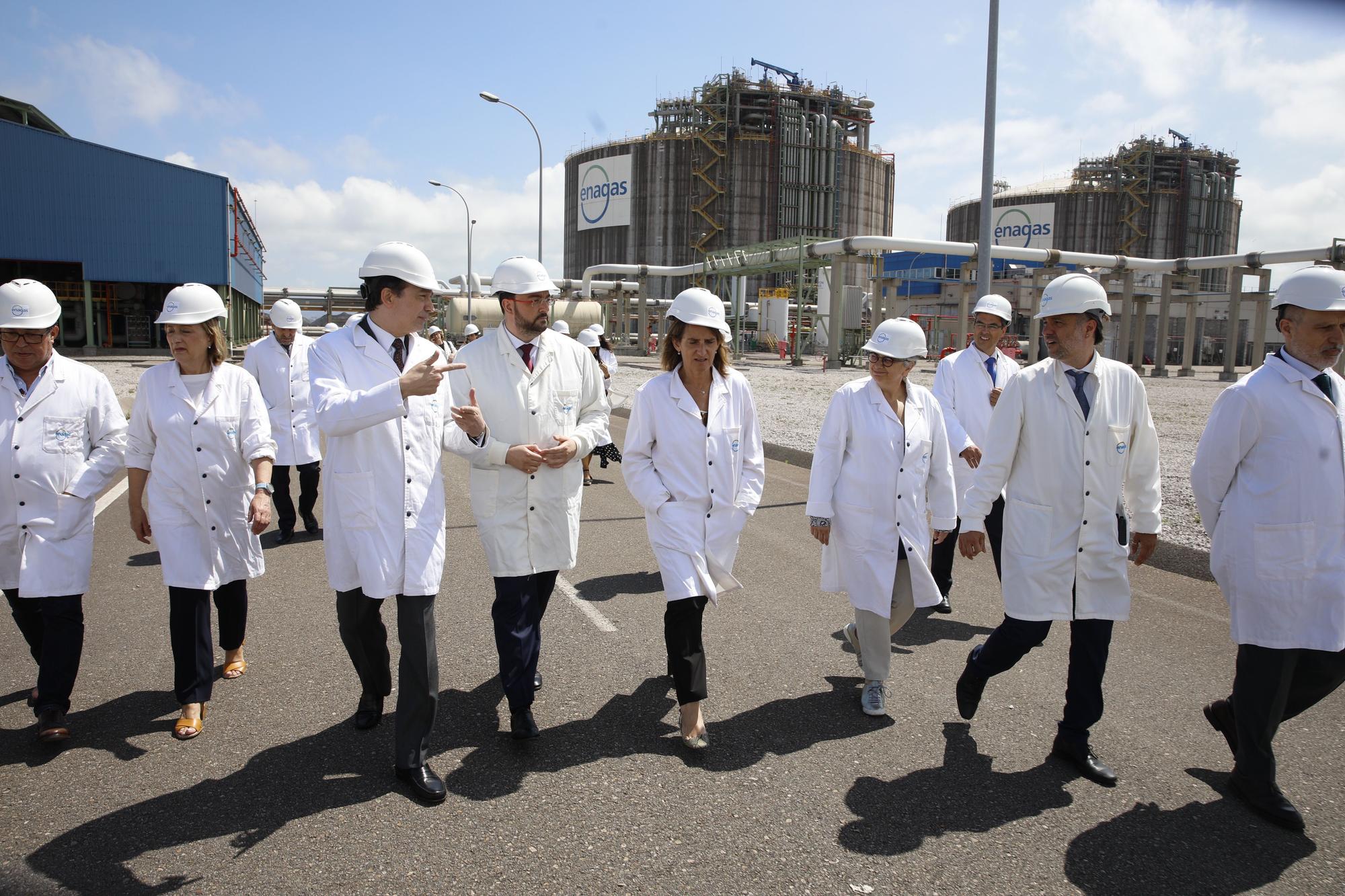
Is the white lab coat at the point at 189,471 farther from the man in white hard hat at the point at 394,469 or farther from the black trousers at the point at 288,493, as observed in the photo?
the black trousers at the point at 288,493

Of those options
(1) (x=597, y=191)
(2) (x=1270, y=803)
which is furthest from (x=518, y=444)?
(1) (x=597, y=191)

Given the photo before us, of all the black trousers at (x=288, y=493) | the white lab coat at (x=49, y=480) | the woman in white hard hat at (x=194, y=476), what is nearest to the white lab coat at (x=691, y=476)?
the woman in white hard hat at (x=194, y=476)

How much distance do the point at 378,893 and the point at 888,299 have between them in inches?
1752

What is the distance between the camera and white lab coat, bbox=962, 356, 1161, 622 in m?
3.79

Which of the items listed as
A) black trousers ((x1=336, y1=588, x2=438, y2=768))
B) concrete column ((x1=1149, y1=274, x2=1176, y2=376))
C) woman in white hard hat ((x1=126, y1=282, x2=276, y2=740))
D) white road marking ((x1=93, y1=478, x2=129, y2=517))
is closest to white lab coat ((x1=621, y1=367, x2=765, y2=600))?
black trousers ((x1=336, y1=588, x2=438, y2=768))

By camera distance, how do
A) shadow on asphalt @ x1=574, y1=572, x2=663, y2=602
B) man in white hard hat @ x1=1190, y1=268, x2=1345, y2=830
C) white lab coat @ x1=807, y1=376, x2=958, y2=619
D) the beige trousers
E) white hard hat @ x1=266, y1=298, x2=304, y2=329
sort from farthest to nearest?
white hard hat @ x1=266, y1=298, x2=304, y2=329 < shadow on asphalt @ x1=574, y1=572, x2=663, y2=602 < white lab coat @ x1=807, y1=376, x2=958, y2=619 < the beige trousers < man in white hard hat @ x1=1190, y1=268, x2=1345, y2=830

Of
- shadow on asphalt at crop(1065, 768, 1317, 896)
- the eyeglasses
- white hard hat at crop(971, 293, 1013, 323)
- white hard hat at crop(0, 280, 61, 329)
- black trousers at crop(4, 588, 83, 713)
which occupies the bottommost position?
shadow on asphalt at crop(1065, 768, 1317, 896)

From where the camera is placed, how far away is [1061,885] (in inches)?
113

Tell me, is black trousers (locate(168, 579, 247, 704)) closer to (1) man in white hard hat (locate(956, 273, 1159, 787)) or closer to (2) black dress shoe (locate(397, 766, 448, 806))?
(2) black dress shoe (locate(397, 766, 448, 806))

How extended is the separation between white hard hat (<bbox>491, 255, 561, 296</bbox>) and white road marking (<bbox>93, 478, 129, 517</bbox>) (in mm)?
6888

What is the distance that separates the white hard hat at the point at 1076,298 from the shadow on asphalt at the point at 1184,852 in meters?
1.96

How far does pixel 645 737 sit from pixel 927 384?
95.3ft

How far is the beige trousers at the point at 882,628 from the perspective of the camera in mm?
4309

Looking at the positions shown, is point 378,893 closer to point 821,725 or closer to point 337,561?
point 337,561
